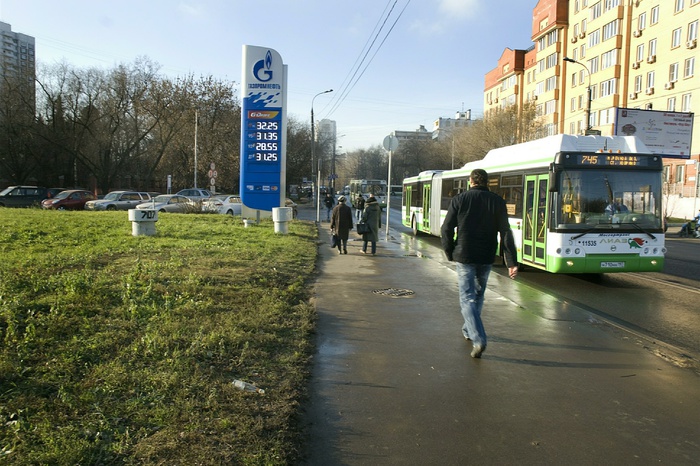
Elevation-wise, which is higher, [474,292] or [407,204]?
[407,204]

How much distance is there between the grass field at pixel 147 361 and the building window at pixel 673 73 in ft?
134

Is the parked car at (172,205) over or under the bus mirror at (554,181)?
under

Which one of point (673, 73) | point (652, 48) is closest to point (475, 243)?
point (673, 73)

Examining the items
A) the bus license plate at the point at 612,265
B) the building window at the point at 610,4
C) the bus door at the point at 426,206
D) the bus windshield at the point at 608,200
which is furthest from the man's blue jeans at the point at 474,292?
the building window at the point at 610,4

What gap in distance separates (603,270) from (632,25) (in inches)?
1751

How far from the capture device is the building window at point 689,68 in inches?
1494

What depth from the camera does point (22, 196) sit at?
33500mm

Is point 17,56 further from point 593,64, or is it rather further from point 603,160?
point 603,160

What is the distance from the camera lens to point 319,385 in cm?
488

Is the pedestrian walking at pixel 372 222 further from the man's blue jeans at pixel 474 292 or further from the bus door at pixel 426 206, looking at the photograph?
the man's blue jeans at pixel 474 292

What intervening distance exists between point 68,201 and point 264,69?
17.8m

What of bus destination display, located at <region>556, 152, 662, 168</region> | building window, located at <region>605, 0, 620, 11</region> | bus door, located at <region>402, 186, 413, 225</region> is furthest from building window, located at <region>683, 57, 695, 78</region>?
bus destination display, located at <region>556, 152, 662, 168</region>

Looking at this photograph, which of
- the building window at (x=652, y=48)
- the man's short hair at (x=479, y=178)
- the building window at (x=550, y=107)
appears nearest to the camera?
the man's short hair at (x=479, y=178)

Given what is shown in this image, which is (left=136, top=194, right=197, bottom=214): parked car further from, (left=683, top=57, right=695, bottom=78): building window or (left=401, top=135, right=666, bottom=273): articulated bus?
(left=683, top=57, right=695, bottom=78): building window
